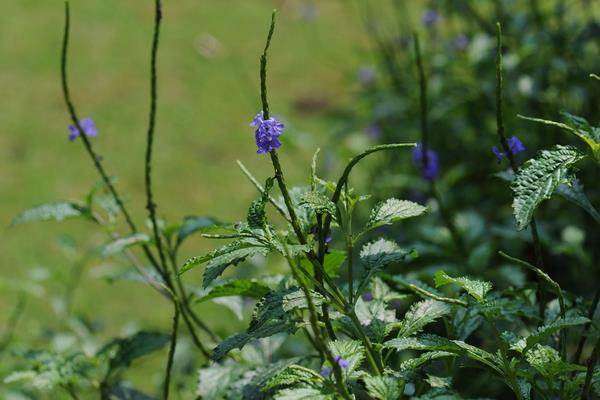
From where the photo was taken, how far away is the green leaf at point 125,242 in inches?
53.9

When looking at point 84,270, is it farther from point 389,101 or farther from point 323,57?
point 323,57

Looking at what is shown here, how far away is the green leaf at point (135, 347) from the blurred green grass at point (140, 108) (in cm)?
157

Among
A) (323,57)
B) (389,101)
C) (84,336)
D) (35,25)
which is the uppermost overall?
(35,25)

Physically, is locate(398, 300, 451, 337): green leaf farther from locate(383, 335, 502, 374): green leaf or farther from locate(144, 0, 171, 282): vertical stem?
locate(144, 0, 171, 282): vertical stem

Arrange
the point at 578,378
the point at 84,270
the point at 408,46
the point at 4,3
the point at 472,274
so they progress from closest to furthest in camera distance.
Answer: the point at 578,378 < the point at 472,274 < the point at 408,46 < the point at 84,270 < the point at 4,3

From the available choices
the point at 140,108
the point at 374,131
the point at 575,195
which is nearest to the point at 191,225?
the point at 575,195

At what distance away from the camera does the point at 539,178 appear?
0.89m

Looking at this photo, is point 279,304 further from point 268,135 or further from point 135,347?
point 135,347

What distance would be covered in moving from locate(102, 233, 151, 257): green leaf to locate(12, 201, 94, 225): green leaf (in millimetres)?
72

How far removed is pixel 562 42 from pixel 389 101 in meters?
0.63

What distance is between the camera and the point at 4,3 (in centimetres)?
536

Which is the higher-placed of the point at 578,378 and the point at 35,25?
the point at 35,25

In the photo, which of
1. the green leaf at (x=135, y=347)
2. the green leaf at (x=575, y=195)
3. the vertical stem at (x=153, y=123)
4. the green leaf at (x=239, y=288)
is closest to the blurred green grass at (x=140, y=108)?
the green leaf at (x=135, y=347)

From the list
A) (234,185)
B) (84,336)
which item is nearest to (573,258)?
(84,336)
